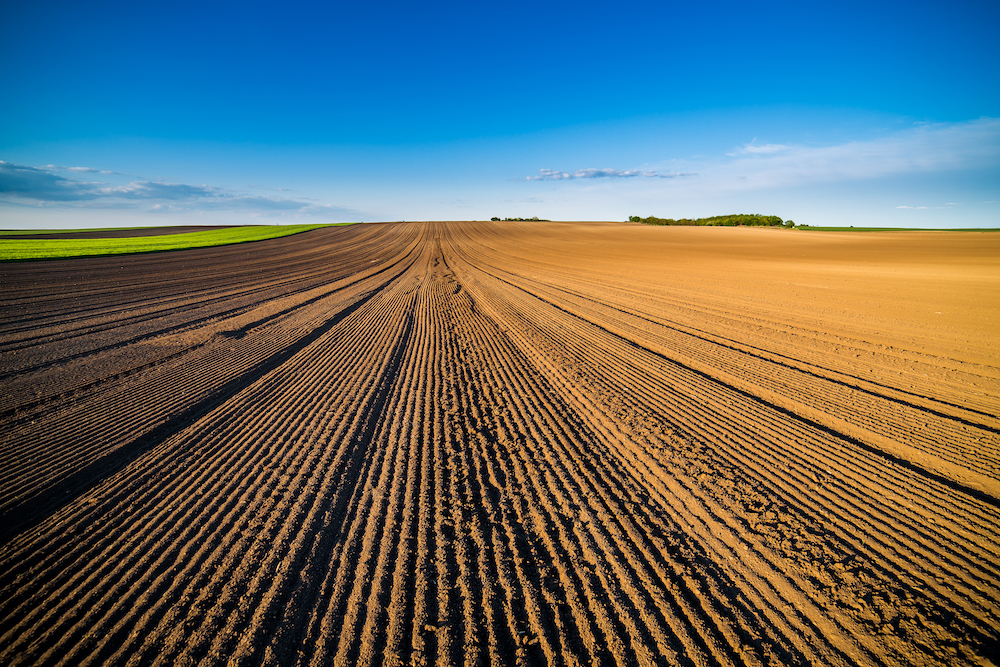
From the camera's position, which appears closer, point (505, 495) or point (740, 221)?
point (505, 495)

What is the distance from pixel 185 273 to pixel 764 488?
25.0m

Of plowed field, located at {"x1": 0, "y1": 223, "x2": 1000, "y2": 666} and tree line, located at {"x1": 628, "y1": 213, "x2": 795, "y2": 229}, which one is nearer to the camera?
plowed field, located at {"x1": 0, "y1": 223, "x2": 1000, "y2": 666}

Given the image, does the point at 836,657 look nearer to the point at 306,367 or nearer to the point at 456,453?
the point at 456,453

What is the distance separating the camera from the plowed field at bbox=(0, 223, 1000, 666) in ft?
8.54

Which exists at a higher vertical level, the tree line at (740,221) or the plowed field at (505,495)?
the tree line at (740,221)

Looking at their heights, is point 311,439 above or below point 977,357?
below

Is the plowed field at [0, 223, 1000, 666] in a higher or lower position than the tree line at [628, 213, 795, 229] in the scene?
lower

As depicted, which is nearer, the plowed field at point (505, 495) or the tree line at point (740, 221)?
the plowed field at point (505, 495)

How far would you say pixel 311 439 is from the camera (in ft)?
16.2

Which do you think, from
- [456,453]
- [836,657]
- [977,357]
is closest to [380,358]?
[456,453]

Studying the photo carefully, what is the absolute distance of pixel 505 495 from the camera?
3.95 meters

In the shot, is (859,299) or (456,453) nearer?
(456,453)

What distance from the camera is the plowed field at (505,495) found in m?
2.60

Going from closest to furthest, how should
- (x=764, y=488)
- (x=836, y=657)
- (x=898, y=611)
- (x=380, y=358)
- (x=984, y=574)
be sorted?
(x=836, y=657)
(x=898, y=611)
(x=984, y=574)
(x=764, y=488)
(x=380, y=358)
